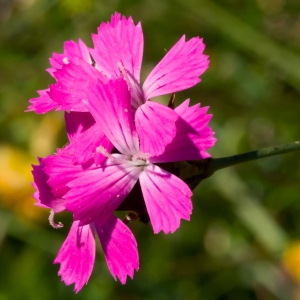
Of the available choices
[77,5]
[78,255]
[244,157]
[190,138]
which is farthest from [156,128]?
[77,5]

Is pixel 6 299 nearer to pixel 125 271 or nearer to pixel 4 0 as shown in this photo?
pixel 125 271

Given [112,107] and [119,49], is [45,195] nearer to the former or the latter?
[112,107]

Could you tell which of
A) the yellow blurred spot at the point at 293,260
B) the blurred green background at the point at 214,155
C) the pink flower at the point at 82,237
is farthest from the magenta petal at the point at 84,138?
the yellow blurred spot at the point at 293,260

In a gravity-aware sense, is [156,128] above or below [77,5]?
above

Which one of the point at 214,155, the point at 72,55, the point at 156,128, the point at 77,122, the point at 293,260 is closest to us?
the point at 156,128

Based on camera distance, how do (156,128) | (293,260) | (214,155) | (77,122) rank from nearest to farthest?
1. (156,128)
2. (77,122)
3. (293,260)
4. (214,155)

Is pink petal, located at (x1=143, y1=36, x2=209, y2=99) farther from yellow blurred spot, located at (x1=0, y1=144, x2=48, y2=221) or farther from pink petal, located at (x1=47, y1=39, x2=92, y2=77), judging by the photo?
yellow blurred spot, located at (x1=0, y1=144, x2=48, y2=221)

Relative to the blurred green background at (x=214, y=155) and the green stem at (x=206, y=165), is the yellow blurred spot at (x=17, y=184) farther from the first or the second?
the green stem at (x=206, y=165)

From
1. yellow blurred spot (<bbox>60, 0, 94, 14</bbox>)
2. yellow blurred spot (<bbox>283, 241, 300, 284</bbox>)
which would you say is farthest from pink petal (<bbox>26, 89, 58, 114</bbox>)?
yellow blurred spot (<bbox>60, 0, 94, 14</bbox>)
